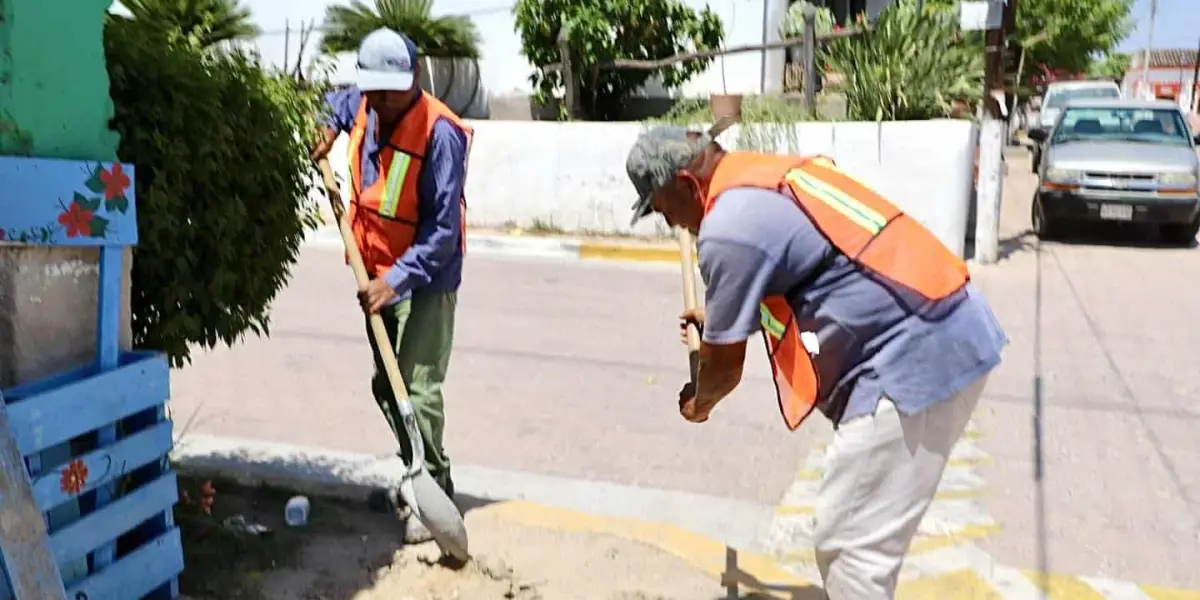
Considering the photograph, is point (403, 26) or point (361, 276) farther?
→ point (403, 26)

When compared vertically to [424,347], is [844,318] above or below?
above

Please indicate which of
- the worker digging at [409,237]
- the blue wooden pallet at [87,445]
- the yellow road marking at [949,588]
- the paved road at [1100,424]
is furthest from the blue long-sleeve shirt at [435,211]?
the paved road at [1100,424]

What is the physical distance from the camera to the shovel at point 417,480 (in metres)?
3.64

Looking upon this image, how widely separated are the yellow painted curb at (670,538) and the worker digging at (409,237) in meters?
0.51

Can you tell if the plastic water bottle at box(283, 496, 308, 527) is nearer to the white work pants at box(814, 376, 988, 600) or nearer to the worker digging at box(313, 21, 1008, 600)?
the worker digging at box(313, 21, 1008, 600)

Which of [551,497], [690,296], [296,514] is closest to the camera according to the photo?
[690,296]

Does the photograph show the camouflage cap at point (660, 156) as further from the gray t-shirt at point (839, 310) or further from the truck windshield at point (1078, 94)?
the truck windshield at point (1078, 94)

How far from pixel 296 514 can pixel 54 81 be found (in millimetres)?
1973

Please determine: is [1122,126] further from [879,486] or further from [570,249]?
[879,486]

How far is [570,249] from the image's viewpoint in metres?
11.5

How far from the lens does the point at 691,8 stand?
13148 millimetres

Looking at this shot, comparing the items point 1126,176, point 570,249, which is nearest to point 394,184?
point 570,249

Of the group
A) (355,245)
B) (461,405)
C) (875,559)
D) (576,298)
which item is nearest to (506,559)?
(355,245)

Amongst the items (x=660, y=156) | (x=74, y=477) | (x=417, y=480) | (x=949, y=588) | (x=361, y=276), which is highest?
(x=660, y=156)
